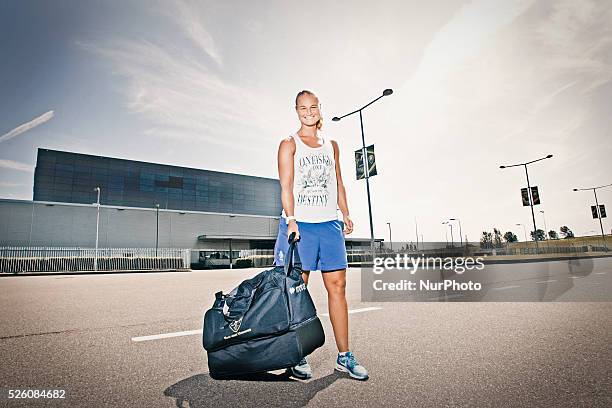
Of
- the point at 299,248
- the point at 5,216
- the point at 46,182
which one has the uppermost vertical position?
the point at 46,182

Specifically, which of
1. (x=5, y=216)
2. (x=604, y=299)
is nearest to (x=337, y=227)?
(x=604, y=299)

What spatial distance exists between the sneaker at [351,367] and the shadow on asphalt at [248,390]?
0.25ft

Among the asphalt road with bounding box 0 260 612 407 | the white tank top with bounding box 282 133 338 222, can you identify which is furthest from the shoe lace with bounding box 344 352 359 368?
the white tank top with bounding box 282 133 338 222

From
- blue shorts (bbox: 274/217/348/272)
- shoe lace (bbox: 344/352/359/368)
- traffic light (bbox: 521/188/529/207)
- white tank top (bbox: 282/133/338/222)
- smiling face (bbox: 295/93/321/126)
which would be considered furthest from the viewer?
traffic light (bbox: 521/188/529/207)

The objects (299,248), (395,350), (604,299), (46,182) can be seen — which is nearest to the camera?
(299,248)

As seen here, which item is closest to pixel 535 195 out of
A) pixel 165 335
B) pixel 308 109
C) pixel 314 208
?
pixel 308 109

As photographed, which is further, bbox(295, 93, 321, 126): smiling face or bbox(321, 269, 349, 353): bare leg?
bbox(295, 93, 321, 126): smiling face

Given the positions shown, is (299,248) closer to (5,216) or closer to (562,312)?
(562,312)

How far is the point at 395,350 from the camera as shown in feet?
10.4

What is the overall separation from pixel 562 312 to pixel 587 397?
3.56 m

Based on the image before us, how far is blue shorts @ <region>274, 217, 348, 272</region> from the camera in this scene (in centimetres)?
281

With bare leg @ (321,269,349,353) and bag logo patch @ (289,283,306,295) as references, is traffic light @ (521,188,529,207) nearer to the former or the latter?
bare leg @ (321,269,349,353)

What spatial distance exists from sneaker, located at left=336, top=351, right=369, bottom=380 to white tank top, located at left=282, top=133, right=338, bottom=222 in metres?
1.07

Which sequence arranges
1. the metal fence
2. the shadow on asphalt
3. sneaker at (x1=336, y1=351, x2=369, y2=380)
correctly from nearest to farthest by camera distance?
the shadow on asphalt < sneaker at (x1=336, y1=351, x2=369, y2=380) < the metal fence
